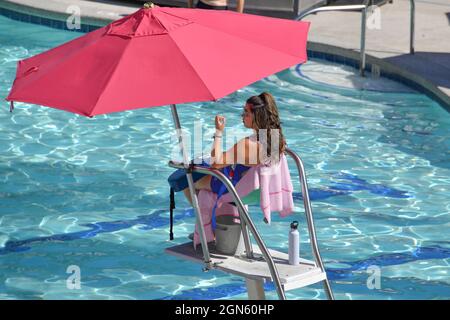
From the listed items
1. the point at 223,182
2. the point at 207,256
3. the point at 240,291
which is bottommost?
the point at 240,291

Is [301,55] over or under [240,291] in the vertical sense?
over

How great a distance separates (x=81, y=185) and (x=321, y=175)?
7.51 feet

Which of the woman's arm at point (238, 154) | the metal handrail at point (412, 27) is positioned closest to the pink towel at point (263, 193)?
the woman's arm at point (238, 154)

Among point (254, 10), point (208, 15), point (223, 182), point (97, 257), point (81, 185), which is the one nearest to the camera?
point (223, 182)

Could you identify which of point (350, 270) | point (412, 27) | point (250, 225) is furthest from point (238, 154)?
point (412, 27)

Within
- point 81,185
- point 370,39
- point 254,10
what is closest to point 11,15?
point 254,10

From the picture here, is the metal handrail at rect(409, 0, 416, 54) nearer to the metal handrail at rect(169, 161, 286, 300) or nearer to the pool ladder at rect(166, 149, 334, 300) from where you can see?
the pool ladder at rect(166, 149, 334, 300)

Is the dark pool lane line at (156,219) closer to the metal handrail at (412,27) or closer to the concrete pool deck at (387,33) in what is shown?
the concrete pool deck at (387,33)

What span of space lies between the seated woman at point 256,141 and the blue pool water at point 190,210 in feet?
6.06

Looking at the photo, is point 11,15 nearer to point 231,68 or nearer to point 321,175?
point 321,175

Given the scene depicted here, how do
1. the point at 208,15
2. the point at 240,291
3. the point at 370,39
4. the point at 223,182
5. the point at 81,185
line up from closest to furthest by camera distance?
the point at 223,182 < the point at 208,15 < the point at 240,291 < the point at 81,185 < the point at 370,39

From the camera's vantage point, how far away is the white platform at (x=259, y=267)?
6.57 m

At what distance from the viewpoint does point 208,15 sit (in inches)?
282

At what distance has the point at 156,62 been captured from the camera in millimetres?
6496
